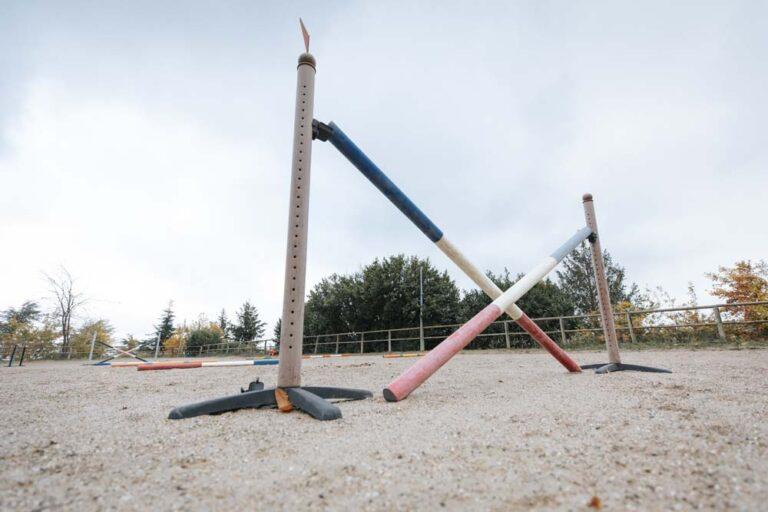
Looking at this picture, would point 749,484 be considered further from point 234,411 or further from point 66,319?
point 66,319

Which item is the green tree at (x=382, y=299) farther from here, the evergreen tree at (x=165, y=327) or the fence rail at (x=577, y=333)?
the evergreen tree at (x=165, y=327)

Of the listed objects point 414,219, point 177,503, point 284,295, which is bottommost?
point 177,503

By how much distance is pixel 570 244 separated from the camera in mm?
3014

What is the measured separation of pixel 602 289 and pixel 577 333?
8833mm

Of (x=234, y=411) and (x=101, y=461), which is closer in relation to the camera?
(x=101, y=461)

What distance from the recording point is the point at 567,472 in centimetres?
82

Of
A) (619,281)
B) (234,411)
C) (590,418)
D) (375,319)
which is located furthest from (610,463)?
(619,281)

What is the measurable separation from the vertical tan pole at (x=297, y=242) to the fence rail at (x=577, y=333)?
522 cm

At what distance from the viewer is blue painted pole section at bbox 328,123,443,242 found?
6.82 feet

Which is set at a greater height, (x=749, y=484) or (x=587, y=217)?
(x=587, y=217)

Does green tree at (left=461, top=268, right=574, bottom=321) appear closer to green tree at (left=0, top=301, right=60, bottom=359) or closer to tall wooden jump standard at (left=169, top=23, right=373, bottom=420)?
tall wooden jump standard at (left=169, top=23, right=373, bottom=420)

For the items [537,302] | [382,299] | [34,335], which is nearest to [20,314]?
[34,335]

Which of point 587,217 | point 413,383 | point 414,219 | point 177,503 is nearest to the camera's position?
point 177,503

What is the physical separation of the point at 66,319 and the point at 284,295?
2399cm
